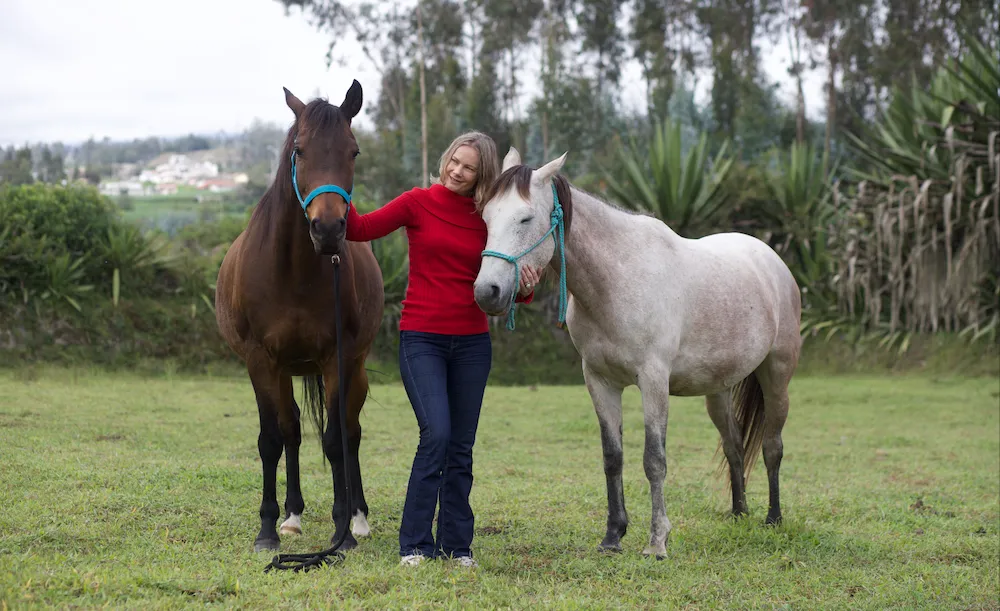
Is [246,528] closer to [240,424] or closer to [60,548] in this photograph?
[60,548]

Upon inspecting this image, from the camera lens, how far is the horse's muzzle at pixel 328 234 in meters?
3.95

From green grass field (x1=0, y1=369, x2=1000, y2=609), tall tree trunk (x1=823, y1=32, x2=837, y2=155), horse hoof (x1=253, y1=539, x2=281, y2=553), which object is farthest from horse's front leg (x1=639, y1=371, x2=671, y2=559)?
tall tree trunk (x1=823, y1=32, x2=837, y2=155)

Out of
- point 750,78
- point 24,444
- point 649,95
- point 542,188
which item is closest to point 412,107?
point 649,95

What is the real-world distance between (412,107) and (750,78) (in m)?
11.7

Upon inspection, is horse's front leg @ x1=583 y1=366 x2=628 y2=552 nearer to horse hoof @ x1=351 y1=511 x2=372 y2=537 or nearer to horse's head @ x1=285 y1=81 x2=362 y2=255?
horse hoof @ x1=351 y1=511 x2=372 y2=537

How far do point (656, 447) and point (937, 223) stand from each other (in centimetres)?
965

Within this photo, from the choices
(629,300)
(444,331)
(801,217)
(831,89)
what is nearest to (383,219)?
(444,331)

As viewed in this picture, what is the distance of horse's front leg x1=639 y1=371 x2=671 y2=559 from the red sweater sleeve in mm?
1383

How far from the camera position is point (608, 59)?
1535 inches

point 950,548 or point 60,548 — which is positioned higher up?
point 60,548

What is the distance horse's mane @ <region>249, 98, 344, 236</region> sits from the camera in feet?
14.1

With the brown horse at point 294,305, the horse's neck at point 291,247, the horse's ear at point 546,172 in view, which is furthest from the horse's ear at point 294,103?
the horse's ear at point 546,172

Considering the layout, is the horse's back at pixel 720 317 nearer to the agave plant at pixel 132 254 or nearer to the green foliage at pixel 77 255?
the green foliage at pixel 77 255

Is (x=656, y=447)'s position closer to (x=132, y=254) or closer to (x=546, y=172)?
(x=546, y=172)
